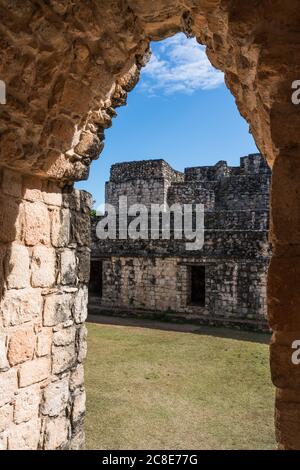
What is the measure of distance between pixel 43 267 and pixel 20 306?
1.43 feet

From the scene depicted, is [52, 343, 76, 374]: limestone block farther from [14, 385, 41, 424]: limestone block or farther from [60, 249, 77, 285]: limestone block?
[60, 249, 77, 285]: limestone block

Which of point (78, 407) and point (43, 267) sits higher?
point (43, 267)

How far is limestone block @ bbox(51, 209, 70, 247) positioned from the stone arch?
1 centimetres

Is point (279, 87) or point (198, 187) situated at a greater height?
point (198, 187)

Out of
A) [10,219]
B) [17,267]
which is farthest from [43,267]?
[10,219]

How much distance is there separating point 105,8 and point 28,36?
0.51m

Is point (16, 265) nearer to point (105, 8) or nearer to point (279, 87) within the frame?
point (105, 8)

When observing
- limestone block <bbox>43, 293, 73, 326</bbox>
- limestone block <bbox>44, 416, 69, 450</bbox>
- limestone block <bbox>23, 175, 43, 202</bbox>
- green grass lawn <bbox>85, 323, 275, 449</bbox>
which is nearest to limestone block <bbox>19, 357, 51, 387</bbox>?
limestone block <bbox>43, 293, 73, 326</bbox>

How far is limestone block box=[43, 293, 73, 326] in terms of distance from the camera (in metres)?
3.53

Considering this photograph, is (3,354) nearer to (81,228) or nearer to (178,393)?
(81,228)

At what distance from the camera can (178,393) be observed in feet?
21.3

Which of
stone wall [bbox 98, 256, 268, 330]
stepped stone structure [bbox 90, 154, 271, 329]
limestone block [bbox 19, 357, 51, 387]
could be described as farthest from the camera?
stepped stone structure [bbox 90, 154, 271, 329]

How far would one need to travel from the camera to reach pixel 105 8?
7.57ft

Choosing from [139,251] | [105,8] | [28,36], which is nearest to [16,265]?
[28,36]
